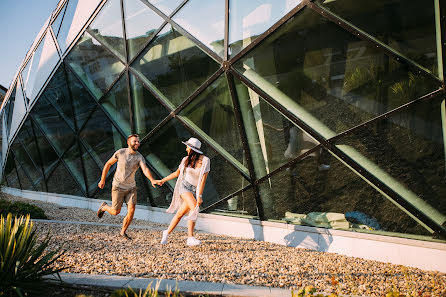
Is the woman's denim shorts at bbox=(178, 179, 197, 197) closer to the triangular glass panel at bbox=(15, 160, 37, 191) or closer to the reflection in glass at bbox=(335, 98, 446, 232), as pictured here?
the reflection in glass at bbox=(335, 98, 446, 232)

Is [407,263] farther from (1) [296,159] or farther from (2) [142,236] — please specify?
(2) [142,236]

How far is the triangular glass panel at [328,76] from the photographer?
5.22m

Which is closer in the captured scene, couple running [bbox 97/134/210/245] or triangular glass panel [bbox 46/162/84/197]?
couple running [bbox 97/134/210/245]

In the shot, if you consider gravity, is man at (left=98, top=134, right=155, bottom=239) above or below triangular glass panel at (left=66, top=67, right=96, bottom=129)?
below

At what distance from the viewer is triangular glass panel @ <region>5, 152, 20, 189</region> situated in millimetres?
16781

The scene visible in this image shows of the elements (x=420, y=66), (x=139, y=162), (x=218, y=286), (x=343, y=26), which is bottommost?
(x=218, y=286)

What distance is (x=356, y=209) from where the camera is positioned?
219 inches

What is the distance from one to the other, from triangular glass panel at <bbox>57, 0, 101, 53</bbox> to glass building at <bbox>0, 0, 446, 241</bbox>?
291 mm

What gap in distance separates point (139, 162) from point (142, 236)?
4.34 feet

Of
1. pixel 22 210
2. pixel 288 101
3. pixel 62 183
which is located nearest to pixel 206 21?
pixel 288 101

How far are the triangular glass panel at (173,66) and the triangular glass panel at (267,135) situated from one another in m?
0.99

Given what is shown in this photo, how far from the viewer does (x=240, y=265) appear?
174 inches

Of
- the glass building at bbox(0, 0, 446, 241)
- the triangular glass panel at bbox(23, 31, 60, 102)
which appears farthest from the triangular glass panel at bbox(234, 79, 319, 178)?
the triangular glass panel at bbox(23, 31, 60, 102)

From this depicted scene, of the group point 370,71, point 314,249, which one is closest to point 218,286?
point 314,249
